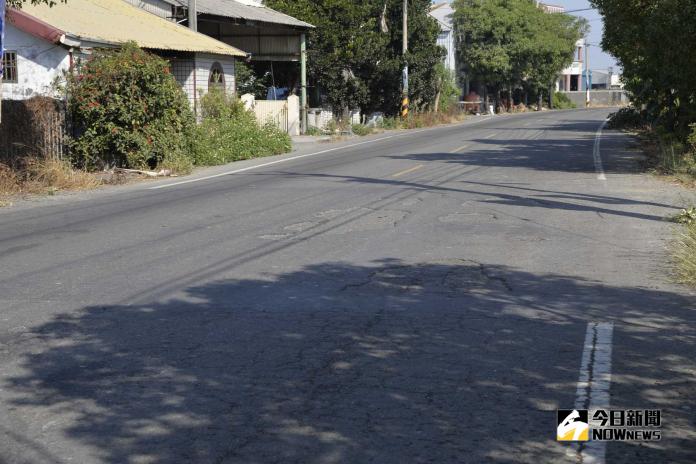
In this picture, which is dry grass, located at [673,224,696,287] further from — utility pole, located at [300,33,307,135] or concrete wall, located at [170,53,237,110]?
utility pole, located at [300,33,307,135]

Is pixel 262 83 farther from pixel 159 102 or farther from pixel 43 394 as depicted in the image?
pixel 43 394

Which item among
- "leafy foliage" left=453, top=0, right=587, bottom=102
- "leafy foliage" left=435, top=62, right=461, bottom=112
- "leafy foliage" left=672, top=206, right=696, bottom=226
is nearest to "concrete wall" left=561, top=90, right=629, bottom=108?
"leafy foliage" left=453, top=0, right=587, bottom=102

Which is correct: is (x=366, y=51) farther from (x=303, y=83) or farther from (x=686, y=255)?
(x=686, y=255)

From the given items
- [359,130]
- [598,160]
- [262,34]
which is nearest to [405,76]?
[359,130]

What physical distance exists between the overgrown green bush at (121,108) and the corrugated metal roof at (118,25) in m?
2.17

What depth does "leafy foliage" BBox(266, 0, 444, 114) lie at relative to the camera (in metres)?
41.2

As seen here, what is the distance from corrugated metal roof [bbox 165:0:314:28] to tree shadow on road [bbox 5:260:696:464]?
2481 centimetres

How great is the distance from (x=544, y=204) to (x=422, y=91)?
36616 millimetres

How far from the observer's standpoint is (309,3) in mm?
40969

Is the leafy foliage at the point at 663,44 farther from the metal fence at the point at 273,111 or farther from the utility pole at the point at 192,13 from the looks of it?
the metal fence at the point at 273,111

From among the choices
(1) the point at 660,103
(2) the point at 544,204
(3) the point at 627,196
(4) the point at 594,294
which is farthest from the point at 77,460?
(1) the point at 660,103

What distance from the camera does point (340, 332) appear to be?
6.92 meters

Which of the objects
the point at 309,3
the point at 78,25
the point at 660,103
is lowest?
the point at 660,103

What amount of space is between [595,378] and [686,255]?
4.17 metres
